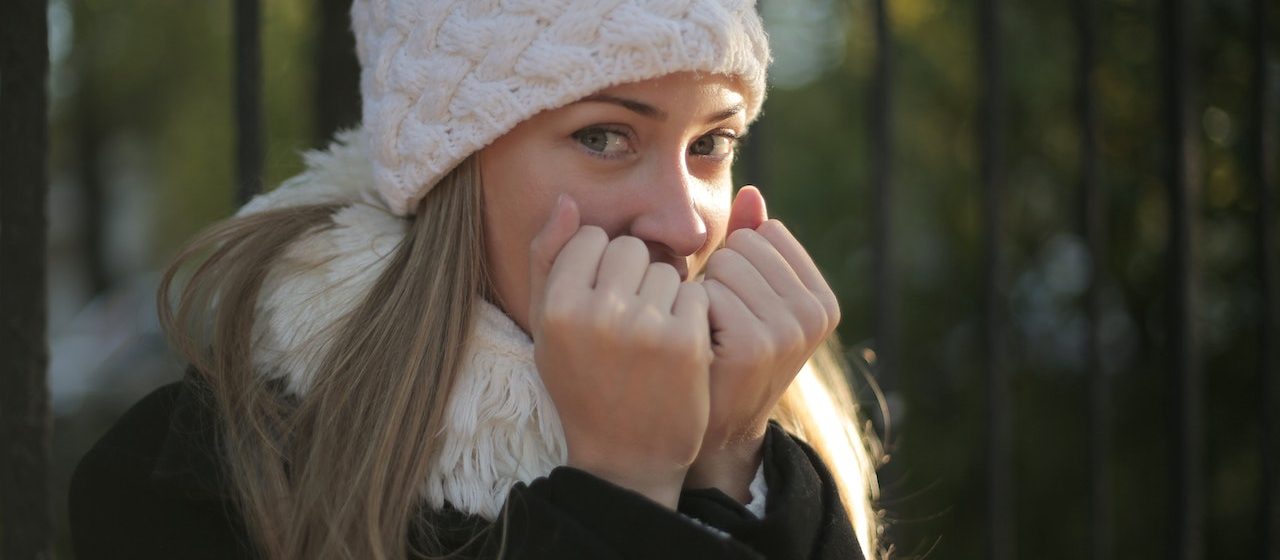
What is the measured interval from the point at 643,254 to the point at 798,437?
547mm

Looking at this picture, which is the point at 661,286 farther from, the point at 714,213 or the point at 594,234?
the point at 714,213

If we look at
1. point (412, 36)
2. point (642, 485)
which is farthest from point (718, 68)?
point (642, 485)

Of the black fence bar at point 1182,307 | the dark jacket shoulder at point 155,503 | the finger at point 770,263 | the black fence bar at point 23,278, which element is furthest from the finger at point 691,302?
the black fence bar at point 1182,307

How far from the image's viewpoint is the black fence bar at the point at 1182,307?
2.83 meters

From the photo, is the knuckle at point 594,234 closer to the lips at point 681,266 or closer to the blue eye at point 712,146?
the lips at point 681,266

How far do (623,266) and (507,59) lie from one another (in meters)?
0.38

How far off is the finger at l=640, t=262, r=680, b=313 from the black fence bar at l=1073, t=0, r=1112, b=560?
4.91ft

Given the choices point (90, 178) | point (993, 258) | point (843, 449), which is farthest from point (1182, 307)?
point (90, 178)

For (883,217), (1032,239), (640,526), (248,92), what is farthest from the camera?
(1032,239)

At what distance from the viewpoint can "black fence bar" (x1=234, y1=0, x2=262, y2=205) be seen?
2047mm

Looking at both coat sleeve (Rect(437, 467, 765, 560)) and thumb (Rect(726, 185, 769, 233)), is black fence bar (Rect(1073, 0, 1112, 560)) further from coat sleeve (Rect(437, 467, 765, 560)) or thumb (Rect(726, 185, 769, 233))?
coat sleeve (Rect(437, 467, 765, 560))

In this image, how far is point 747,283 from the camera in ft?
5.65

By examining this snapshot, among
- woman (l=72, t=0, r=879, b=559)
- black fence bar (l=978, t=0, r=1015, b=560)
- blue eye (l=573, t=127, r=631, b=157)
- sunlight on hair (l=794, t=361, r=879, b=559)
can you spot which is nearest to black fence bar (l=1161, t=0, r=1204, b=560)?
black fence bar (l=978, t=0, r=1015, b=560)

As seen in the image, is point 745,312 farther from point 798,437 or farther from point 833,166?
point 833,166
